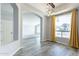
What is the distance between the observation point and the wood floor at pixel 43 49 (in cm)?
143

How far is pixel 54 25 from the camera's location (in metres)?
1.61

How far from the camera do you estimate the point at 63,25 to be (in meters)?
1.58

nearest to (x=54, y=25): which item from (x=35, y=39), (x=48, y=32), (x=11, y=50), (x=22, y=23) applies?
(x=48, y=32)

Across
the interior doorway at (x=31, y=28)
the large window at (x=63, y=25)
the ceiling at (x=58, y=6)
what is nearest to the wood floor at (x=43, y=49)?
the interior doorway at (x=31, y=28)

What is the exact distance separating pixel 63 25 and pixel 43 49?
1.59 ft

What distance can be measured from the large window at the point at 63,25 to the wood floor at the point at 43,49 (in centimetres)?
18

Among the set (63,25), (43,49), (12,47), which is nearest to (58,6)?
(63,25)

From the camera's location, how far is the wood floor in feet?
4.68

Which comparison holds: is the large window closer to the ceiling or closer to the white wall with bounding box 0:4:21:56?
the ceiling

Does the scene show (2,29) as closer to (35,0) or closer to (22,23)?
(22,23)

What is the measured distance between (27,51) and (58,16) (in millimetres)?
714

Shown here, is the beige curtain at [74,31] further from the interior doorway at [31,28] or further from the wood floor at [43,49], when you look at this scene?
the interior doorway at [31,28]

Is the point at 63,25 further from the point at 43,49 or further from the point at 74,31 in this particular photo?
the point at 43,49

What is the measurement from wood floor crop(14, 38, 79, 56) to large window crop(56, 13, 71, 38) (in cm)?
18
